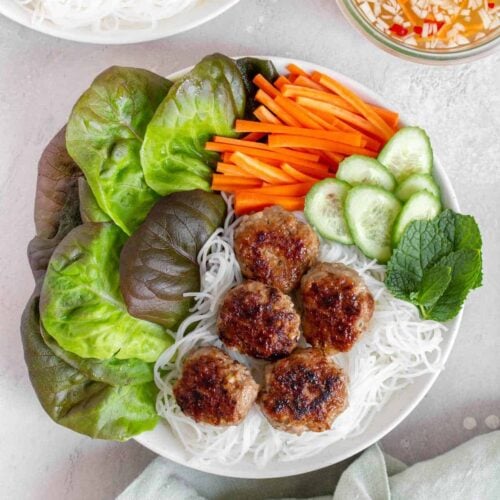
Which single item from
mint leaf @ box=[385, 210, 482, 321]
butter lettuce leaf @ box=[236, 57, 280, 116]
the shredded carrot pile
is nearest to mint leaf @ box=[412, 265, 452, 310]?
mint leaf @ box=[385, 210, 482, 321]

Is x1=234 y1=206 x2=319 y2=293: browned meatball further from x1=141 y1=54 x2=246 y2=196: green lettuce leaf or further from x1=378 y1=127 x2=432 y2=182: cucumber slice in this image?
x1=378 y1=127 x2=432 y2=182: cucumber slice

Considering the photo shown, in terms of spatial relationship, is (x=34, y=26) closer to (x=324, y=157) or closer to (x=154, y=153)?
(x=154, y=153)

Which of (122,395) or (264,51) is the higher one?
(264,51)

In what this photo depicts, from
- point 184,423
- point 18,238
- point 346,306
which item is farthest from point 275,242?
point 18,238

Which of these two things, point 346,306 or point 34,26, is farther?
point 34,26

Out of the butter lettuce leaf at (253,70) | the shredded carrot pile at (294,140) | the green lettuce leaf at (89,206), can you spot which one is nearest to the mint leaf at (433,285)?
the shredded carrot pile at (294,140)

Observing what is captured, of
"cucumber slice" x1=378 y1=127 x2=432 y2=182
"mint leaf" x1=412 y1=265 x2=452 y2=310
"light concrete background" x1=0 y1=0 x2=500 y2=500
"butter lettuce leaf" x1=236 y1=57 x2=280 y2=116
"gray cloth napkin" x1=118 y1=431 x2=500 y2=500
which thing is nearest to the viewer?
"mint leaf" x1=412 y1=265 x2=452 y2=310
